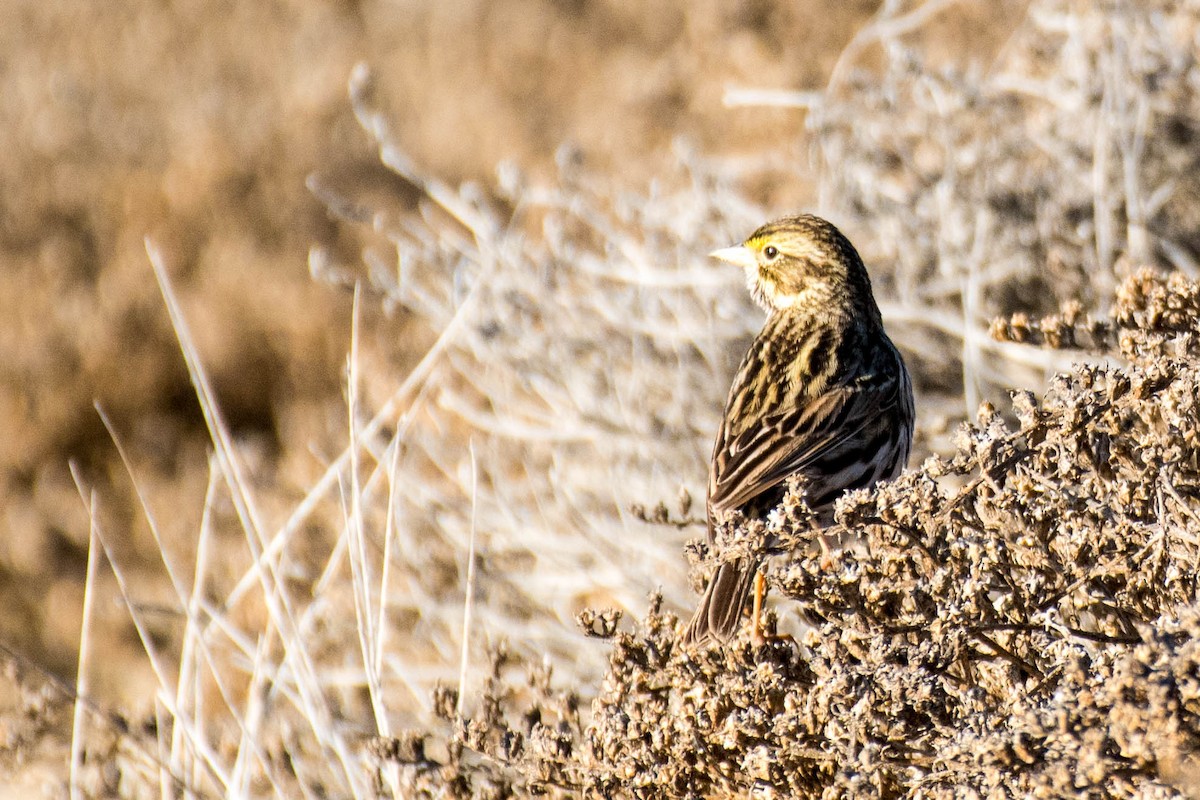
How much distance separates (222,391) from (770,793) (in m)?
6.80

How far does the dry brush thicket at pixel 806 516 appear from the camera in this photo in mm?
2770

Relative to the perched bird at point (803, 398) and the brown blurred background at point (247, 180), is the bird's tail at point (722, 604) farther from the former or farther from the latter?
the brown blurred background at point (247, 180)

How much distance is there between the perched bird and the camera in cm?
380

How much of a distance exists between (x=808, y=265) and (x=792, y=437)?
1.09m

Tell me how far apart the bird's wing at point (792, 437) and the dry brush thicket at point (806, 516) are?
0.62ft

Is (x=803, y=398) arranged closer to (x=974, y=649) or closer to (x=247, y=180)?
(x=974, y=649)

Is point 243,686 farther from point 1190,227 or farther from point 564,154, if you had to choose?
point 1190,227

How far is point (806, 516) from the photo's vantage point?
277 cm

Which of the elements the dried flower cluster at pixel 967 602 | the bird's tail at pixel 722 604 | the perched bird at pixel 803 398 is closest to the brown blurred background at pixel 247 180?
the perched bird at pixel 803 398

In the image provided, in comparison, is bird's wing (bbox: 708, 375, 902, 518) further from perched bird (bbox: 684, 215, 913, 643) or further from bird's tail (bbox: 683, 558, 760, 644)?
bird's tail (bbox: 683, 558, 760, 644)

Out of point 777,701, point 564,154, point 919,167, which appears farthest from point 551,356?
point 777,701

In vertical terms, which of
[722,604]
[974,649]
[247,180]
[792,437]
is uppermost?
[247,180]

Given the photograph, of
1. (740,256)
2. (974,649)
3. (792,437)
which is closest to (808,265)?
(740,256)

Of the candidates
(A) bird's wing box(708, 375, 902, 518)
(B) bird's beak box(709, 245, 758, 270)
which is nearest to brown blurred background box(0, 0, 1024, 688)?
(B) bird's beak box(709, 245, 758, 270)
